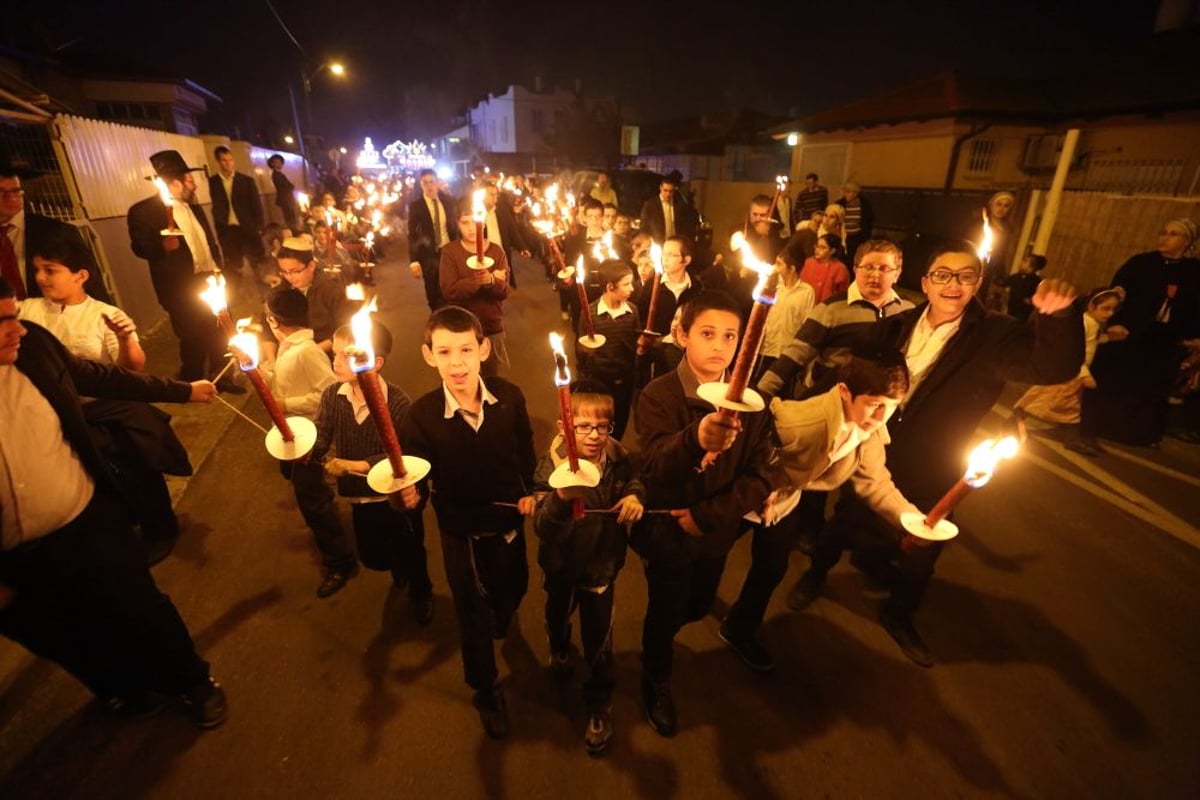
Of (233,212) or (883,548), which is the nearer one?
(883,548)

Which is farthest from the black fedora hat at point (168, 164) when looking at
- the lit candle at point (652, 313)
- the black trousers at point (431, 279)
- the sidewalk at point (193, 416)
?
the lit candle at point (652, 313)

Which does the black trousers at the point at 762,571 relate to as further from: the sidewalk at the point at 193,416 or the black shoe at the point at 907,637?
the sidewalk at the point at 193,416

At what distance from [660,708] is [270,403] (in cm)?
251

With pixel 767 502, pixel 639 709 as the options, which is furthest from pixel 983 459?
pixel 639 709

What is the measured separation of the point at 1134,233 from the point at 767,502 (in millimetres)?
8860

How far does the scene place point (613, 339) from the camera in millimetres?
5020

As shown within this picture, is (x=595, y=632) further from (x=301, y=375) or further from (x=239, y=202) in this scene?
(x=239, y=202)

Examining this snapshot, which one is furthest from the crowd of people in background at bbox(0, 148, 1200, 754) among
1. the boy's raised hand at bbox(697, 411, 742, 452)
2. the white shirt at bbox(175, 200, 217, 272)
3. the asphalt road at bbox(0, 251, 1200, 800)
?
the white shirt at bbox(175, 200, 217, 272)

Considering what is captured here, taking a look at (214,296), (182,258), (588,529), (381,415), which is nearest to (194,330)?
(182,258)

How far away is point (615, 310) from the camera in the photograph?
5047 mm

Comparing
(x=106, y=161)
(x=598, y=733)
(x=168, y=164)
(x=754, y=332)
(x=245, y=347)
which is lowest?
(x=598, y=733)

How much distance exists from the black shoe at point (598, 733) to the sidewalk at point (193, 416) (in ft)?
14.5

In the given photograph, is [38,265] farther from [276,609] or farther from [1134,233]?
[1134,233]

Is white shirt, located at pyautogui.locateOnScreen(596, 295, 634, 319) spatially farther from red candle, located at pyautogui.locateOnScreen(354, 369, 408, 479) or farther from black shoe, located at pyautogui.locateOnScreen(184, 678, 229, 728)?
black shoe, located at pyautogui.locateOnScreen(184, 678, 229, 728)
